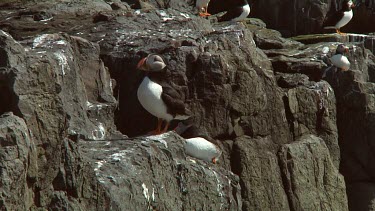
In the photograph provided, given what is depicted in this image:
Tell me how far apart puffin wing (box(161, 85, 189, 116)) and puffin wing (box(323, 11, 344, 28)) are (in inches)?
293

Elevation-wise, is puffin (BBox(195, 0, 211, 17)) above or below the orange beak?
below

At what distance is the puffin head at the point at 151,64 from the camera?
34.9ft

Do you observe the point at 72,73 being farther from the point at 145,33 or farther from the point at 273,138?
the point at 273,138

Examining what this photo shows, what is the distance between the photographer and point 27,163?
6.95m

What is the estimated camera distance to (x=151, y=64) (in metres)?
10.7

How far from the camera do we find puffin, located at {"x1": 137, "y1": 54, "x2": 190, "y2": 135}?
34.1 ft

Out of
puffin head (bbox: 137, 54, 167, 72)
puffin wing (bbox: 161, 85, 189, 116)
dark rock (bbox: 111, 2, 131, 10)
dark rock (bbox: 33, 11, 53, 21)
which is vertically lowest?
puffin wing (bbox: 161, 85, 189, 116)

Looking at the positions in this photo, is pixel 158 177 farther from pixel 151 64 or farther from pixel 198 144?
pixel 151 64

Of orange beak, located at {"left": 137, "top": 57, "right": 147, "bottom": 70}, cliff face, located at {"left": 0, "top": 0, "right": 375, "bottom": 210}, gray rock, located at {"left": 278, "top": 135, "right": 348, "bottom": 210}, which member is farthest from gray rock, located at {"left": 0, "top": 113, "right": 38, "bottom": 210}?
gray rock, located at {"left": 278, "top": 135, "right": 348, "bottom": 210}

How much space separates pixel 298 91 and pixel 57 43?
14.2 feet

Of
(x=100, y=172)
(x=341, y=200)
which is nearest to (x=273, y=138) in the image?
(x=341, y=200)

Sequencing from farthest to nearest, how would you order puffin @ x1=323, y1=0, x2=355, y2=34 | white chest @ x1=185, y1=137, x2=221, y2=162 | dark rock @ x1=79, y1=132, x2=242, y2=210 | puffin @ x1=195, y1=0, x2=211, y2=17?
puffin @ x1=323, y1=0, x2=355, y2=34
puffin @ x1=195, y1=0, x2=211, y2=17
white chest @ x1=185, y1=137, x2=221, y2=162
dark rock @ x1=79, y1=132, x2=242, y2=210

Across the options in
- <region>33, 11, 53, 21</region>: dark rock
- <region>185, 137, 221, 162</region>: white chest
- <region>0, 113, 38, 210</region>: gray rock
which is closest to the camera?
<region>0, 113, 38, 210</region>: gray rock

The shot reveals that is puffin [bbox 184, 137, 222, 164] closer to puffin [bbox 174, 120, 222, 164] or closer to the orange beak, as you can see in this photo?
puffin [bbox 174, 120, 222, 164]
